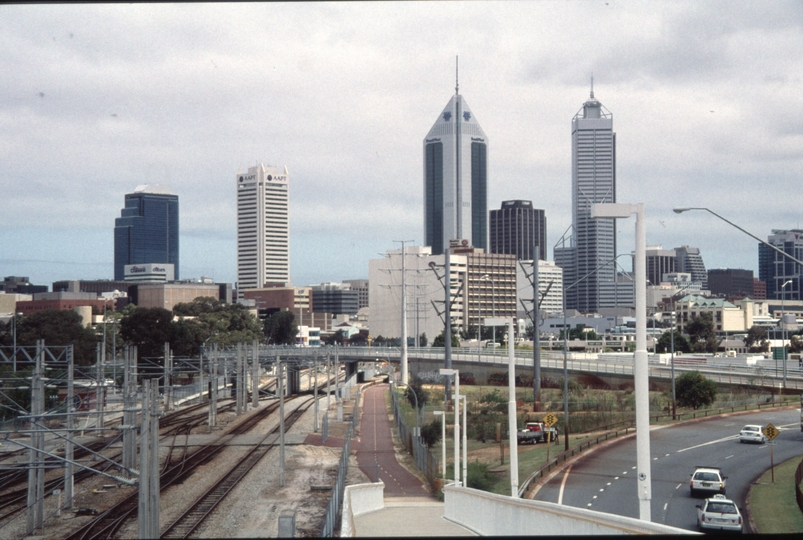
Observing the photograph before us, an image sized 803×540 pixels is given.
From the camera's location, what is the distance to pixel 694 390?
2579 inches

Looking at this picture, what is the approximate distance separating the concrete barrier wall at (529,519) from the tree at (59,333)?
225 feet

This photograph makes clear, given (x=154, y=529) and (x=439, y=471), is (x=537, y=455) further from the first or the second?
(x=154, y=529)

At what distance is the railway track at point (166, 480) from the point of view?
32.7 metres

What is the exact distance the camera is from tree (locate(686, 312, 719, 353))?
5704 inches

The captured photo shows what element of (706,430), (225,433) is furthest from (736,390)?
(225,433)

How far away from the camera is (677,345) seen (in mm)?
144750

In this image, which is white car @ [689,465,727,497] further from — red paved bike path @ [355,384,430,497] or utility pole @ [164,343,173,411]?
utility pole @ [164,343,173,411]

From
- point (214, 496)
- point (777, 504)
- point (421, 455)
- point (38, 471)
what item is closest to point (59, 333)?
point (421, 455)

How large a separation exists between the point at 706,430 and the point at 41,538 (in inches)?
1543

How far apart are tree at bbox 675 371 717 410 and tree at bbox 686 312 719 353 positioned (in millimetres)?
81283

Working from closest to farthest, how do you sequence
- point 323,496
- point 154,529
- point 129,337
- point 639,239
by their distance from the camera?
1. point 639,239
2. point 154,529
3. point 323,496
4. point 129,337

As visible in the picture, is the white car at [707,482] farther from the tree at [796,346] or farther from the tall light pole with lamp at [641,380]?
the tree at [796,346]

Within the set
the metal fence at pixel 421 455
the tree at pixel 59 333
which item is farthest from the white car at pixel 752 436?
the tree at pixel 59 333

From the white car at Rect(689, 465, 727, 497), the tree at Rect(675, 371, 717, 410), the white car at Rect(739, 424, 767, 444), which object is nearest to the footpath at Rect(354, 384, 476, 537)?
the white car at Rect(689, 465, 727, 497)
